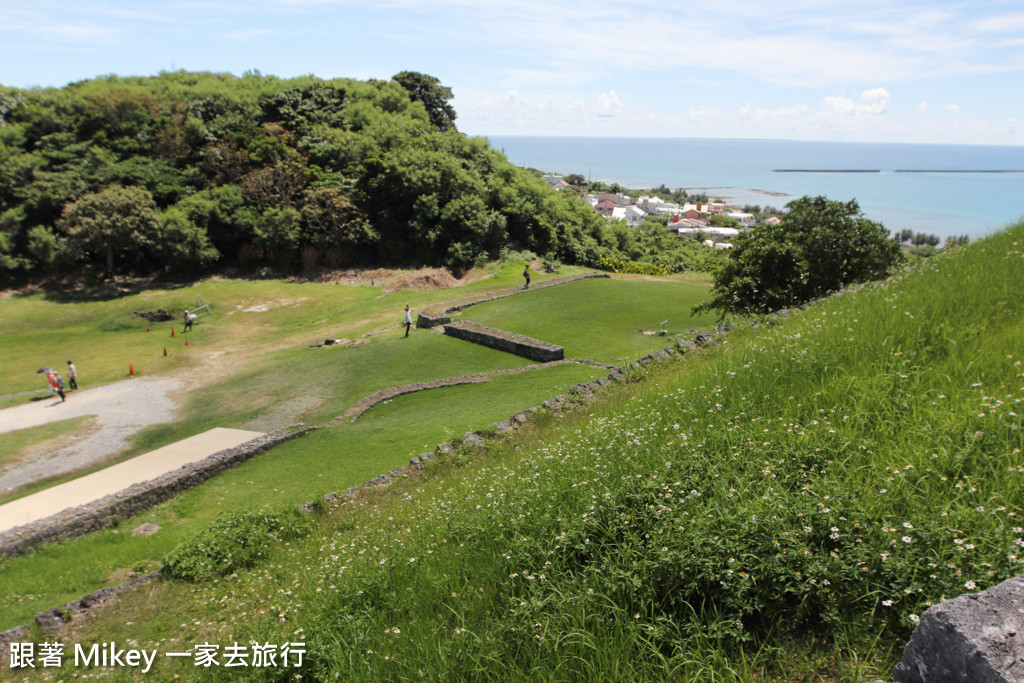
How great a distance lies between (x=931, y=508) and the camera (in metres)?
4.05

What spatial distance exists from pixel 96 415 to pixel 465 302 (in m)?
14.2

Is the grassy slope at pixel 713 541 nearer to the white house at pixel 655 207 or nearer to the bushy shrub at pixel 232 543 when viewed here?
the bushy shrub at pixel 232 543

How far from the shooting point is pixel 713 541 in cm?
400

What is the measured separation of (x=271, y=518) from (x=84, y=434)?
1154 centimetres

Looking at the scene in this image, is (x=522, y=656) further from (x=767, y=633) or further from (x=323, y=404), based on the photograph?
(x=323, y=404)

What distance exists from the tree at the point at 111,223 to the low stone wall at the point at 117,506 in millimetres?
29390

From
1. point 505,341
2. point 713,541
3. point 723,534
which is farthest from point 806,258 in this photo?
point 713,541

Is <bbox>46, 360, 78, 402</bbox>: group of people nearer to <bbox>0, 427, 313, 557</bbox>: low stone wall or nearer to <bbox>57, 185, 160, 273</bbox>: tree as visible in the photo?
<bbox>0, 427, 313, 557</bbox>: low stone wall

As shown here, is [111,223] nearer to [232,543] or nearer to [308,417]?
[308,417]

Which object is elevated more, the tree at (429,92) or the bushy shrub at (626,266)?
the tree at (429,92)

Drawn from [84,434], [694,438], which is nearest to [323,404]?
[84,434]

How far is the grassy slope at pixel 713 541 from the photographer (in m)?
3.67

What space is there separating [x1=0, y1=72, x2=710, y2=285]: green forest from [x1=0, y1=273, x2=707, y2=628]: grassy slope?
11943 millimetres

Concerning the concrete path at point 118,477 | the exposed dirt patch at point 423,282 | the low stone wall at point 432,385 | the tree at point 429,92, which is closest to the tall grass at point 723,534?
the concrete path at point 118,477
